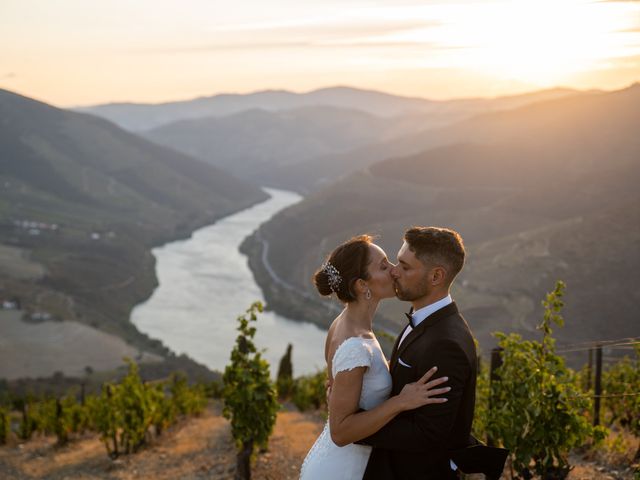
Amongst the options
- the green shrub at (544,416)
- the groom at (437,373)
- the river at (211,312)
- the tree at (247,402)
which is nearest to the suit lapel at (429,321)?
the groom at (437,373)

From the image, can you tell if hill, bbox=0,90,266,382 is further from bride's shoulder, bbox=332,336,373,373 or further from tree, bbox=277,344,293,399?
bride's shoulder, bbox=332,336,373,373

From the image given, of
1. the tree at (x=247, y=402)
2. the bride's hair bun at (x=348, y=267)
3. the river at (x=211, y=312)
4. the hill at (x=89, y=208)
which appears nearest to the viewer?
the bride's hair bun at (x=348, y=267)

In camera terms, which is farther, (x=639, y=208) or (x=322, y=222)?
(x=322, y=222)

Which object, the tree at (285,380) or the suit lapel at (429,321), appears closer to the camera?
the suit lapel at (429,321)

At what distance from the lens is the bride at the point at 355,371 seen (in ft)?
9.12

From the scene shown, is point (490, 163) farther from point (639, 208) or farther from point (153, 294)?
point (639, 208)

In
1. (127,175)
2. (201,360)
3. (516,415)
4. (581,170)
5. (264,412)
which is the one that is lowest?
(201,360)

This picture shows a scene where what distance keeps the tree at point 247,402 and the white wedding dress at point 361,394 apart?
444 cm

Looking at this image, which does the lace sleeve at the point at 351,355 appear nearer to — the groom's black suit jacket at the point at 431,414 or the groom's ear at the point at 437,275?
the groom's black suit jacket at the point at 431,414

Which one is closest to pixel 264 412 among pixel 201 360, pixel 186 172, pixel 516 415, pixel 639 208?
pixel 516 415

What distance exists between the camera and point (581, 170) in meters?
46.1

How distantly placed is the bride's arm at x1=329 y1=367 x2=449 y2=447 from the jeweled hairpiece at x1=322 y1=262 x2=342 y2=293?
1.37ft

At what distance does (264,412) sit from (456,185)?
5704cm

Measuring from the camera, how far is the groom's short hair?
2775 mm
